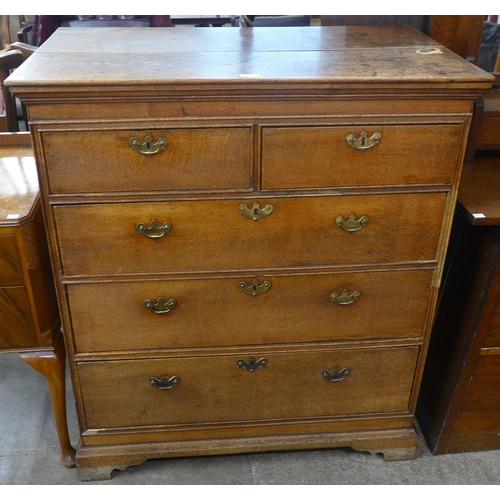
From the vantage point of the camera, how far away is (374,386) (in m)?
1.80

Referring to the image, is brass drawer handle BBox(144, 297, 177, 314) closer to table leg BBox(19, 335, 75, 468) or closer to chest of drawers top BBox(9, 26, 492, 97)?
table leg BBox(19, 335, 75, 468)

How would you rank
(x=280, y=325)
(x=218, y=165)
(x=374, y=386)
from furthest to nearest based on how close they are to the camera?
(x=374, y=386) → (x=280, y=325) → (x=218, y=165)

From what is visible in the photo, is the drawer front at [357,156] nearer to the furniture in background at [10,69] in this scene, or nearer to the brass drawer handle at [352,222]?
the brass drawer handle at [352,222]

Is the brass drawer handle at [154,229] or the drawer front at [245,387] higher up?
the brass drawer handle at [154,229]

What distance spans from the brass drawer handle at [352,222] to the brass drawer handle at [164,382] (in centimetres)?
66

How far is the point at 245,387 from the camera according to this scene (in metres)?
1.76

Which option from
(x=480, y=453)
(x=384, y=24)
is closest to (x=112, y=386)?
(x=480, y=453)

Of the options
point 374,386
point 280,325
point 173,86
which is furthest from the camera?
point 374,386

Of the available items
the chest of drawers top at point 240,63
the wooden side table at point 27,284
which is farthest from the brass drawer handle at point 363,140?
the wooden side table at point 27,284

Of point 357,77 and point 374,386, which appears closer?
point 357,77

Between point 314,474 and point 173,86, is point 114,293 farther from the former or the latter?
point 314,474

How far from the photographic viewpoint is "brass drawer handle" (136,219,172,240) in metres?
1.45

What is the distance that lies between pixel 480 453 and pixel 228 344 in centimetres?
96

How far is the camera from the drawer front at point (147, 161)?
1342 millimetres
